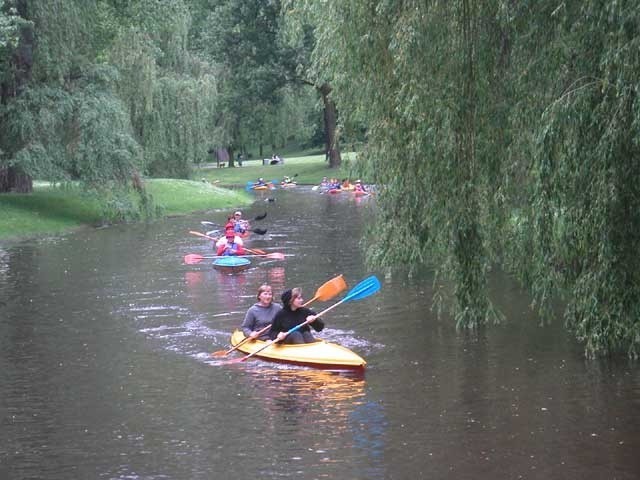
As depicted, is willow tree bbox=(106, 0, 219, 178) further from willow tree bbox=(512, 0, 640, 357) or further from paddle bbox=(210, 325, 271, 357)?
willow tree bbox=(512, 0, 640, 357)

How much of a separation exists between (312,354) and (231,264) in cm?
1047

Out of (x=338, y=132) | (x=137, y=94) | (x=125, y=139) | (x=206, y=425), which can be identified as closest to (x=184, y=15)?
(x=137, y=94)

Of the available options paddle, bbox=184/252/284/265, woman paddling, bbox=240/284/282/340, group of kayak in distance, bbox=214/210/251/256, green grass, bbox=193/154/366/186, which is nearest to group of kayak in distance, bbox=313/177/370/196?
green grass, bbox=193/154/366/186

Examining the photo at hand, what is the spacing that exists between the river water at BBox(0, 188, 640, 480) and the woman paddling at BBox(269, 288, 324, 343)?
0.73 meters

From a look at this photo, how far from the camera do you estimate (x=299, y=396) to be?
12.6 m

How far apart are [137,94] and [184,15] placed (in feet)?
16.8

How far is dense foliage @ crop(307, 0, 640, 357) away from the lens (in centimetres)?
1116

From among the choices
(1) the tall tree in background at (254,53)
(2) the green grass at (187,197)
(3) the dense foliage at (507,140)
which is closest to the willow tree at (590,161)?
(3) the dense foliage at (507,140)

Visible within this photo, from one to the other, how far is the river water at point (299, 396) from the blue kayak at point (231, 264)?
292 centimetres

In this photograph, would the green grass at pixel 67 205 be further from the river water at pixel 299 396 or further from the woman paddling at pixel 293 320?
the woman paddling at pixel 293 320

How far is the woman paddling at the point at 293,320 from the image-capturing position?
48.2 ft

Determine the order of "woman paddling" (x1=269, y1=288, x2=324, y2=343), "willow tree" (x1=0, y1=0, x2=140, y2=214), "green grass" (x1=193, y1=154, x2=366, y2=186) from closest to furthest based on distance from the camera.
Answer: "woman paddling" (x1=269, y1=288, x2=324, y2=343)
"willow tree" (x1=0, y1=0, x2=140, y2=214)
"green grass" (x1=193, y1=154, x2=366, y2=186)

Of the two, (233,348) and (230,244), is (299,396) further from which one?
(230,244)

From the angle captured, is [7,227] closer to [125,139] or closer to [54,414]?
[125,139]
